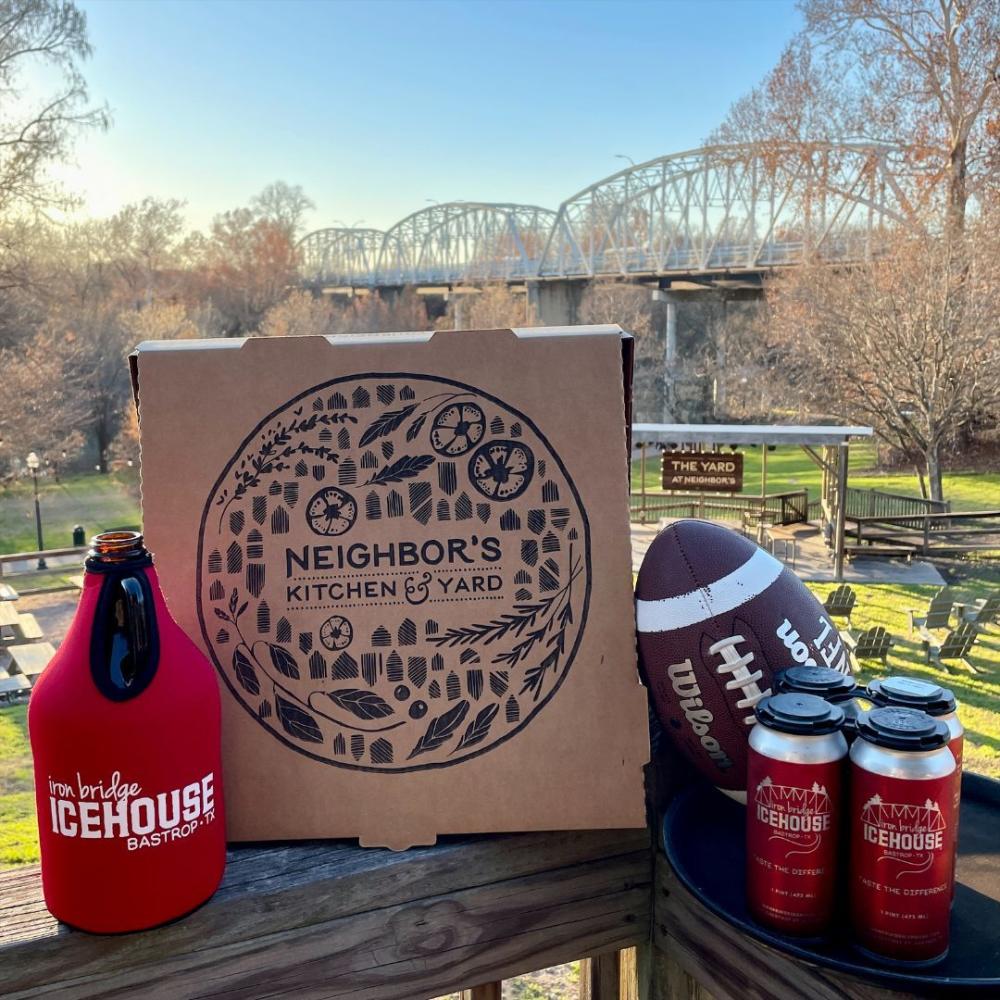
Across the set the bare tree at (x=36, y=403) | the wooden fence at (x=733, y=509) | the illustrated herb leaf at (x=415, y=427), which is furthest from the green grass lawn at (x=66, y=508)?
the illustrated herb leaf at (x=415, y=427)

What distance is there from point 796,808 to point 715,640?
13.8 inches

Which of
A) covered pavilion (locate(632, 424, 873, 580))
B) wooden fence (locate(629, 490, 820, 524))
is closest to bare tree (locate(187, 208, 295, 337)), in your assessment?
wooden fence (locate(629, 490, 820, 524))

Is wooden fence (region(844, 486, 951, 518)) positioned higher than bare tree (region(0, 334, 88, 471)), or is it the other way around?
bare tree (region(0, 334, 88, 471))

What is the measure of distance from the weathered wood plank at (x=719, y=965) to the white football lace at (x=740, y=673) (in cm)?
31

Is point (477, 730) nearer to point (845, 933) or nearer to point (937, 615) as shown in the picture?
point (845, 933)

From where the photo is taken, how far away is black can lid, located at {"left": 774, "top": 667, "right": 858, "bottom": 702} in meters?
1.41

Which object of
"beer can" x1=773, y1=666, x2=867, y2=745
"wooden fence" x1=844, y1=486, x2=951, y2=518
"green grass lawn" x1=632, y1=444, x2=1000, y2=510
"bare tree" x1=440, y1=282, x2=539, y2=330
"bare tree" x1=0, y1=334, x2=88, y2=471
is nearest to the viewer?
"beer can" x1=773, y1=666, x2=867, y2=745

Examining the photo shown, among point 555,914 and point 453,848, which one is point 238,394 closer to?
point 453,848

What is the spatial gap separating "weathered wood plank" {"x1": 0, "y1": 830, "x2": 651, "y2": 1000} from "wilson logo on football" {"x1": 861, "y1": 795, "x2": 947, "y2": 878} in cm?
49

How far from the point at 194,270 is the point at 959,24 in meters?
43.3

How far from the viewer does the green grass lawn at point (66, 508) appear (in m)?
26.8

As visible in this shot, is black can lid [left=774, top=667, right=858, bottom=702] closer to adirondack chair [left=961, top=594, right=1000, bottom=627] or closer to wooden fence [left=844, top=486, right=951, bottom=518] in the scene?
adirondack chair [left=961, top=594, right=1000, bottom=627]

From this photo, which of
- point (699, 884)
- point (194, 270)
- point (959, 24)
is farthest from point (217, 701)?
point (194, 270)

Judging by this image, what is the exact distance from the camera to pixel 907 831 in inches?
47.6
